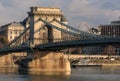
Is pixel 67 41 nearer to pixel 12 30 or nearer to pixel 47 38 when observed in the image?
pixel 47 38

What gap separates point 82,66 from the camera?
13600 centimetres

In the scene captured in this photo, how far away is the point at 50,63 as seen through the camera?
9975 cm

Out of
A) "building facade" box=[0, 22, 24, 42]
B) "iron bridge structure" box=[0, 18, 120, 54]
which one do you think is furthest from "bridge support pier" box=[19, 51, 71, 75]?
"building facade" box=[0, 22, 24, 42]

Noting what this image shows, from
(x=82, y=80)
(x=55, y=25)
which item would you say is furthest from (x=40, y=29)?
(x=82, y=80)

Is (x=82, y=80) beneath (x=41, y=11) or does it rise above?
beneath

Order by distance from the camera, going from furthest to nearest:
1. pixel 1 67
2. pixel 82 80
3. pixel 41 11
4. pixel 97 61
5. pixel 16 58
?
pixel 97 61 → pixel 16 58 → pixel 1 67 → pixel 41 11 → pixel 82 80

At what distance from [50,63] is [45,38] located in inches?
233

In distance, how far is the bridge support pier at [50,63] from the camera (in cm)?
9925

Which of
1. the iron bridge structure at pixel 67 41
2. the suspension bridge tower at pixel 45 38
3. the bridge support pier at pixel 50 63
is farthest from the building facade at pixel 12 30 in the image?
the bridge support pier at pixel 50 63

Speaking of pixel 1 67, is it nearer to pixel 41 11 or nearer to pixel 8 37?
pixel 41 11

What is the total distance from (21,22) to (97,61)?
1850 inches

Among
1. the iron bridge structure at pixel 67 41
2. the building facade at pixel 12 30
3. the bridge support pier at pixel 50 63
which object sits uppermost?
the building facade at pixel 12 30

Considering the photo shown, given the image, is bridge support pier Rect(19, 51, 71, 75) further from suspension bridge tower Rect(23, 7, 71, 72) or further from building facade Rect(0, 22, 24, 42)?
building facade Rect(0, 22, 24, 42)

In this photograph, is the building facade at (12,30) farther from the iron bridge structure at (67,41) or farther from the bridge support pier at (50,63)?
the bridge support pier at (50,63)
